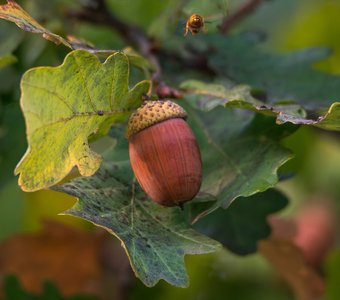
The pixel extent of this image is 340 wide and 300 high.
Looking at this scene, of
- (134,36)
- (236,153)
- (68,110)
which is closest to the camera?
(68,110)

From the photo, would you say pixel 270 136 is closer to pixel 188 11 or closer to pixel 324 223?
pixel 188 11

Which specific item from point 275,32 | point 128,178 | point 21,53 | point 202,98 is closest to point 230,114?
point 202,98

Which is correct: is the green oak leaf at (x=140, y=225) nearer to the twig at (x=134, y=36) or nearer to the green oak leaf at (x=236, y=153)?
the green oak leaf at (x=236, y=153)

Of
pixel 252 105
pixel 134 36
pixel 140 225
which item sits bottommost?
pixel 140 225

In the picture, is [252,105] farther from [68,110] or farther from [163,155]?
[68,110]

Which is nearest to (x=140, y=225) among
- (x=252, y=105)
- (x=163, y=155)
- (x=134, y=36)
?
(x=163, y=155)

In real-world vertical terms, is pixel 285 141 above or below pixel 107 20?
below
